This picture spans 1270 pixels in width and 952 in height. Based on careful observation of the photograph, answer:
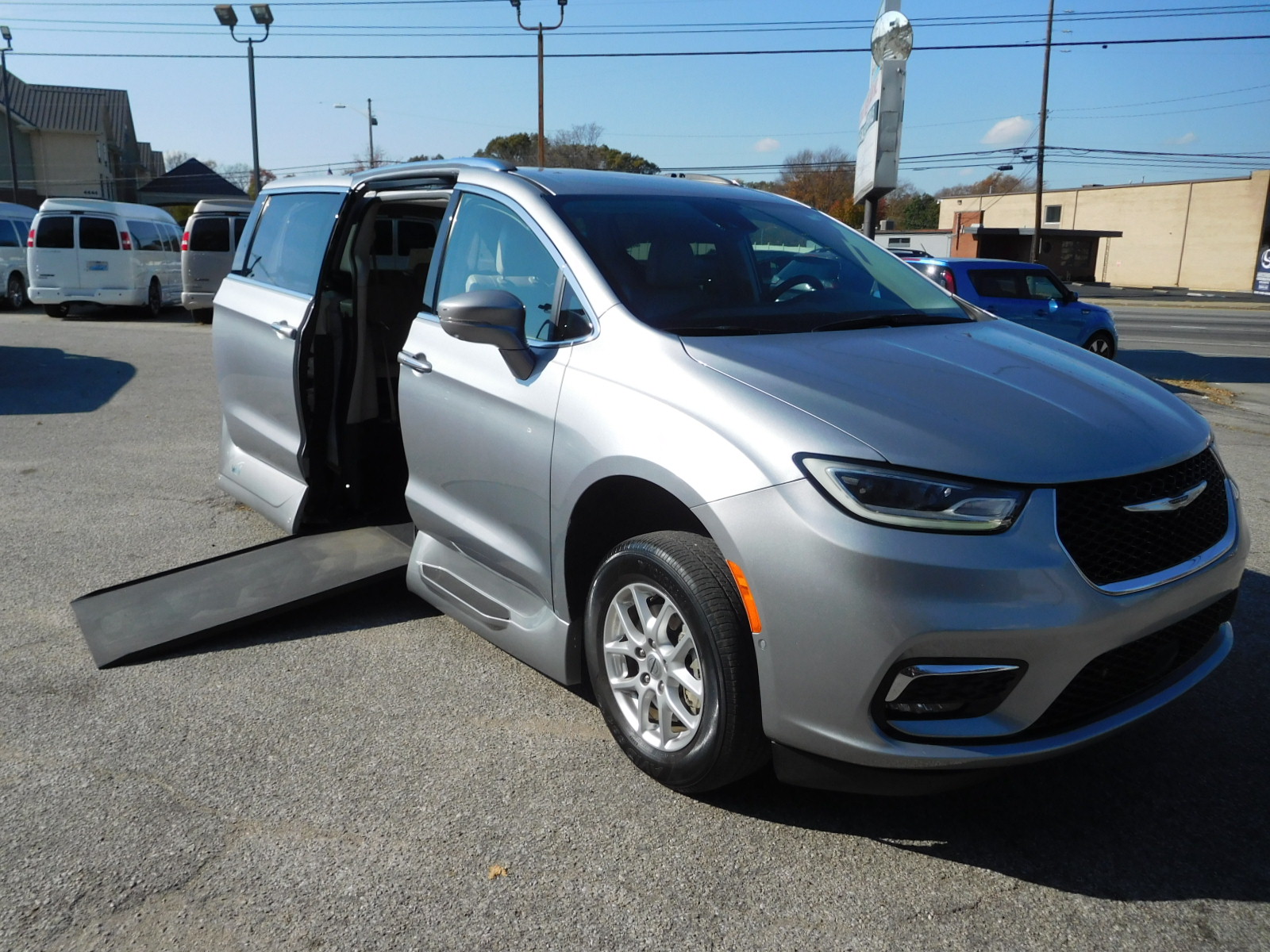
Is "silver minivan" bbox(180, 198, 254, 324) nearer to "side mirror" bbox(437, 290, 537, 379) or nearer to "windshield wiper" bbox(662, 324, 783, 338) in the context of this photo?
"side mirror" bbox(437, 290, 537, 379)

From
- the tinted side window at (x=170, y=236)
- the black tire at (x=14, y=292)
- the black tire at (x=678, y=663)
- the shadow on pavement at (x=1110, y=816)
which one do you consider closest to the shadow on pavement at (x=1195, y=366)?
the shadow on pavement at (x=1110, y=816)

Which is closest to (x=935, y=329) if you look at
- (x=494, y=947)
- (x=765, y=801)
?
(x=765, y=801)

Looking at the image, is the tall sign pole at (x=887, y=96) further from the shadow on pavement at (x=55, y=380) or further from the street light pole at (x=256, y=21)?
the street light pole at (x=256, y=21)

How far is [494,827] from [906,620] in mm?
1319

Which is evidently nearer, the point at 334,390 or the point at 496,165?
the point at 496,165

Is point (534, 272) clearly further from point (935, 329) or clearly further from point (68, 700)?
point (68, 700)

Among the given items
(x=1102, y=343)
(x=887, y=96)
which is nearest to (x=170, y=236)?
(x=887, y=96)

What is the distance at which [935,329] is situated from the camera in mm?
3602

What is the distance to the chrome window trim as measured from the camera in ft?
8.28

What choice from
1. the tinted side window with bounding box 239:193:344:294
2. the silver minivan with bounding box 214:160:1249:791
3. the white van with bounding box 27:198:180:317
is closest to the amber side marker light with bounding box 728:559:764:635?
the silver minivan with bounding box 214:160:1249:791

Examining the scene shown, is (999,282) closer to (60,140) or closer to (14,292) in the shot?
(14,292)

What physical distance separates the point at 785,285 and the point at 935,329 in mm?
565

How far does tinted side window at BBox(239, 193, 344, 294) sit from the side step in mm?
1269

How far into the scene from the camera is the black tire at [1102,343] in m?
14.5
